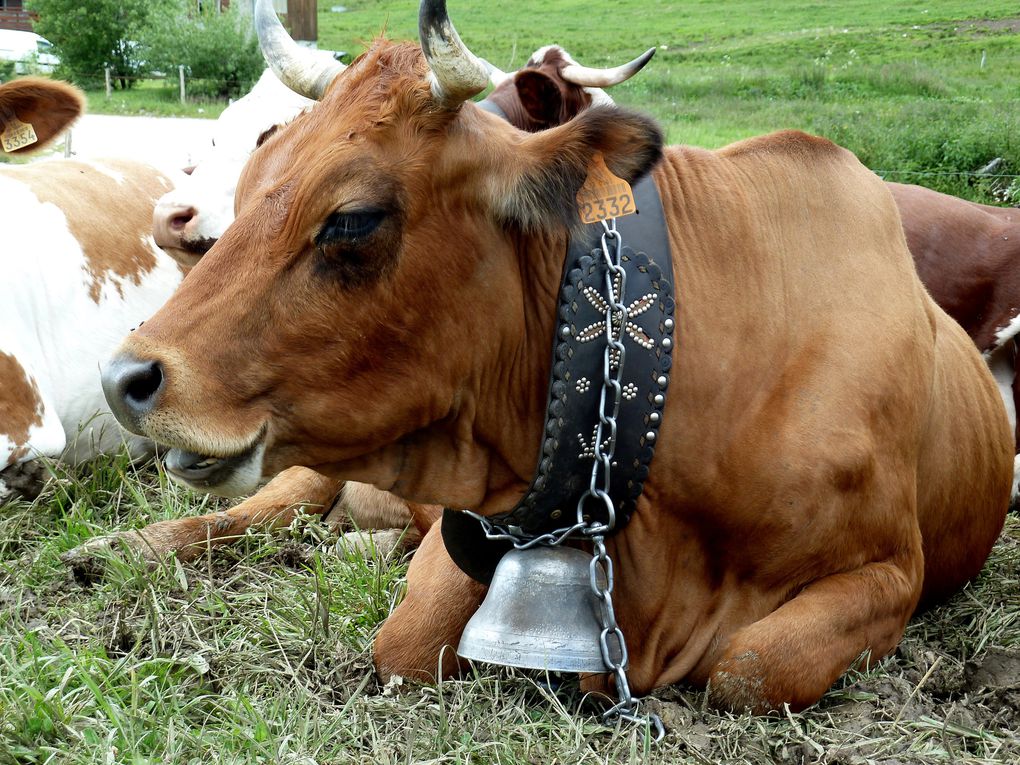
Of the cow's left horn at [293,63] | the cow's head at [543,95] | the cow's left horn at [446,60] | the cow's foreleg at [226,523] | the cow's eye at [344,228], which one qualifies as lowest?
the cow's foreleg at [226,523]

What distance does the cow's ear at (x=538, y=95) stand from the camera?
7109 millimetres

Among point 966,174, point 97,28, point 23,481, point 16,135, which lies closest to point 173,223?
point 23,481

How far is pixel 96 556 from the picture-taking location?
3.93 meters

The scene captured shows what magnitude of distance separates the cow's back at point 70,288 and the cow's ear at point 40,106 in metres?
0.23

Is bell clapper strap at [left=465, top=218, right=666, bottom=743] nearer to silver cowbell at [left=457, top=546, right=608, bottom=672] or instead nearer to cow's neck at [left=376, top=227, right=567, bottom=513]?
silver cowbell at [left=457, top=546, right=608, bottom=672]

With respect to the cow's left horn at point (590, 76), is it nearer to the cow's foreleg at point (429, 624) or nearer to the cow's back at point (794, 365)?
the cow's back at point (794, 365)

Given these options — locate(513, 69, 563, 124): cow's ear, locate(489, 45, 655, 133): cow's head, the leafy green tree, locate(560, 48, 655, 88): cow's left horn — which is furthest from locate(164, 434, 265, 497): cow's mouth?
the leafy green tree

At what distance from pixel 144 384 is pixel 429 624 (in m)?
1.18

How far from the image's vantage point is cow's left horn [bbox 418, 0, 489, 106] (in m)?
2.46

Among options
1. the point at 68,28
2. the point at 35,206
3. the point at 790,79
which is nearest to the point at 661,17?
the point at 790,79

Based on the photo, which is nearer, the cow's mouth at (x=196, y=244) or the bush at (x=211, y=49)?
the cow's mouth at (x=196, y=244)

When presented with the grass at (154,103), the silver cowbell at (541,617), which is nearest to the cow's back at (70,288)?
the silver cowbell at (541,617)

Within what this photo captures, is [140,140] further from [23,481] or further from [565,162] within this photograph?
Result: [565,162]

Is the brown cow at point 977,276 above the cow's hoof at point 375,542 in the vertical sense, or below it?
above
